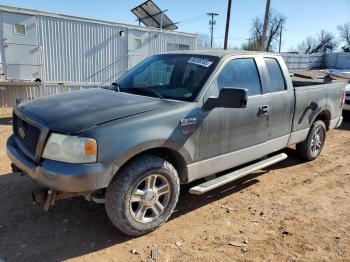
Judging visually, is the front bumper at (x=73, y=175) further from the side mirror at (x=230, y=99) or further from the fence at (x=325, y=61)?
the fence at (x=325, y=61)

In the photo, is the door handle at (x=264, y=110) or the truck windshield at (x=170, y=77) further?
the door handle at (x=264, y=110)

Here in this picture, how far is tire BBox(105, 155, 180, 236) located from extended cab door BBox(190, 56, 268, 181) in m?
0.39

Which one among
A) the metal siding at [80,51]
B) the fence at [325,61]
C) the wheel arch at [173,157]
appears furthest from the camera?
the fence at [325,61]

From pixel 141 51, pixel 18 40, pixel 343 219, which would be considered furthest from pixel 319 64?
pixel 343 219

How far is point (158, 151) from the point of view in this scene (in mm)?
3652

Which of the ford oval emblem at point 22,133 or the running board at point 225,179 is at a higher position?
the ford oval emblem at point 22,133

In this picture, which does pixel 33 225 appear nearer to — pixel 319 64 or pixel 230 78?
pixel 230 78

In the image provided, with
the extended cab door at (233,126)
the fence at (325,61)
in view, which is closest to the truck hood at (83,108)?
the extended cab door at (233,126)

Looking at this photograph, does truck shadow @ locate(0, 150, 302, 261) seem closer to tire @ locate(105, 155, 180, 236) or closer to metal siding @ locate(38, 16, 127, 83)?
tire @ locate(105, 155, 180, 236)

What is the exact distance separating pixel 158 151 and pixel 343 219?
2.36m

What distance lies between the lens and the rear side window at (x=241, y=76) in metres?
4.19

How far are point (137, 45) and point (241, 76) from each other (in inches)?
399

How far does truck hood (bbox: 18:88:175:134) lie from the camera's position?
315cm

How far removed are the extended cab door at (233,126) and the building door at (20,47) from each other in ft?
28.6
